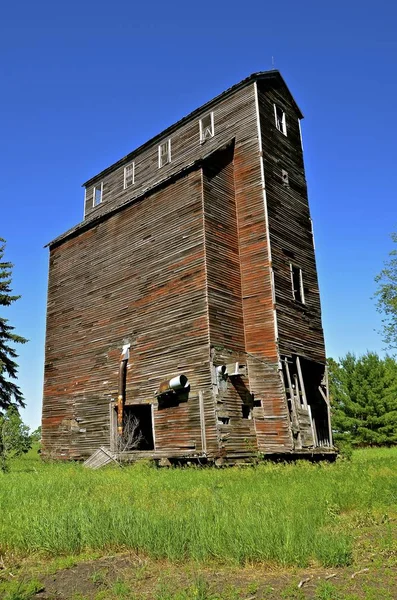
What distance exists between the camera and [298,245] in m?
23.6

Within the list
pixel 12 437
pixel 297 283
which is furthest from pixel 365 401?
pixel 12 437

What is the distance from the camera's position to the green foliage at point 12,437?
61.2 ft

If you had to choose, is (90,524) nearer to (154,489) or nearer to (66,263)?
(154,489)

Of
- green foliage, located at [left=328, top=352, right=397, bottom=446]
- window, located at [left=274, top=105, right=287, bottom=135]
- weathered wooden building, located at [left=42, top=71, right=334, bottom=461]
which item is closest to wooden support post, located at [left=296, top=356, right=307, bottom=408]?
weathered wooden building, located at [left=42, top=71, right=334, bottom=461]

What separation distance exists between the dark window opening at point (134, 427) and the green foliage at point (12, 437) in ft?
13.6

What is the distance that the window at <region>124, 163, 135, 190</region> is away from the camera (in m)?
28.9

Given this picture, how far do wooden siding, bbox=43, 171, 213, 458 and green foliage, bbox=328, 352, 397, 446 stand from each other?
78.7 feet

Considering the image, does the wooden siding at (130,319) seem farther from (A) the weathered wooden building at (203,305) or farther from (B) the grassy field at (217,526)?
(B) the grassy field at (217,526)

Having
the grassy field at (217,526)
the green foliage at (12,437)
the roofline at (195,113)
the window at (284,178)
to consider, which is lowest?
the grassy field at (217,526)

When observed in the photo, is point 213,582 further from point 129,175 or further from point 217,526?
point 129,175

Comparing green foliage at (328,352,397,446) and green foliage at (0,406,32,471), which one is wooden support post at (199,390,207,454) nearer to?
green foliage at (0,406,32,471)

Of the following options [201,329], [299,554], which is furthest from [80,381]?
[299,554]

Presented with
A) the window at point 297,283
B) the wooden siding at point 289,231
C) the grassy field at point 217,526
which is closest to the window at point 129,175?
the wooden siding at point 289,231

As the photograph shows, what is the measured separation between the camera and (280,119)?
85.0 ft
